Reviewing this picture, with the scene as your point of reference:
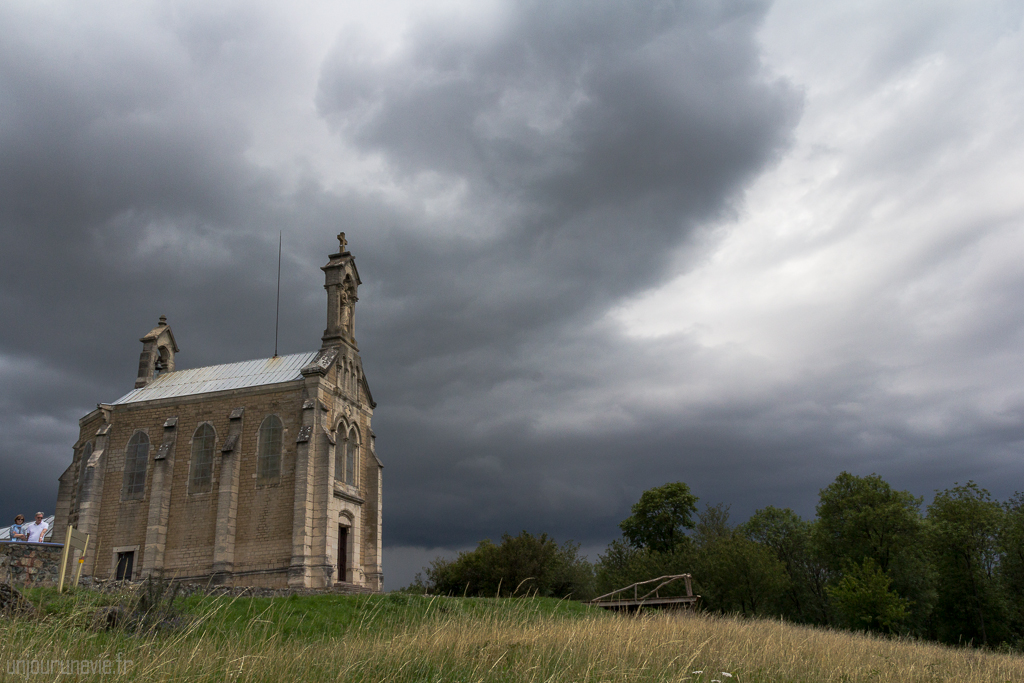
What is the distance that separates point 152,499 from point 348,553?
30.0 ft

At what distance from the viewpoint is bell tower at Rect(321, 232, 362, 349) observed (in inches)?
1329

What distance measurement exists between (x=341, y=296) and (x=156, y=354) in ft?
40.1

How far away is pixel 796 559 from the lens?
197 ft

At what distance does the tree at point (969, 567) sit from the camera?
41.8 meters

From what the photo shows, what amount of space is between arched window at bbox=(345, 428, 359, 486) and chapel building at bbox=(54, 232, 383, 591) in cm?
6

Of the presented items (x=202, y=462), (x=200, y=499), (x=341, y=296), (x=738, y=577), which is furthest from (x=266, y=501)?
(x=738, y=577)

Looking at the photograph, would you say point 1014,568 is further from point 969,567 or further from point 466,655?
point 466,655

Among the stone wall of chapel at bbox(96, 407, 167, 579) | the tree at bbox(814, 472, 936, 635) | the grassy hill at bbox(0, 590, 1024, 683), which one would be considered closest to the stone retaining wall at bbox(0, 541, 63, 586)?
the grassy hill at bbox(0, 590, 1024, 683)

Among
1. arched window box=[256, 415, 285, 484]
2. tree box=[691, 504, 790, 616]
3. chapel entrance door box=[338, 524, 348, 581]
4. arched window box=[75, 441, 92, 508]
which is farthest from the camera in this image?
tree box=[691, 504, 790, 616]

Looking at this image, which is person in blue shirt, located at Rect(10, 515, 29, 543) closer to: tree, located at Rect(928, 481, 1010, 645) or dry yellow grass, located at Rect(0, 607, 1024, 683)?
dry yellow grass, located at Rect(0, 607, 1024, 683)

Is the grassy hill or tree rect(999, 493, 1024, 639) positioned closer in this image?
the grassy hill

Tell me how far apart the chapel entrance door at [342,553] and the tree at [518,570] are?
5.07m

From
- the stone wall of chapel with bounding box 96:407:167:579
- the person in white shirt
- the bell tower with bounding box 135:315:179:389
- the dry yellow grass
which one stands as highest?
the bell tower with bounding box 135:315:179:389

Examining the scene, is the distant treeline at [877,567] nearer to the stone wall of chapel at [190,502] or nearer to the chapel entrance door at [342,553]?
the chapel entrance door at [342,553]
